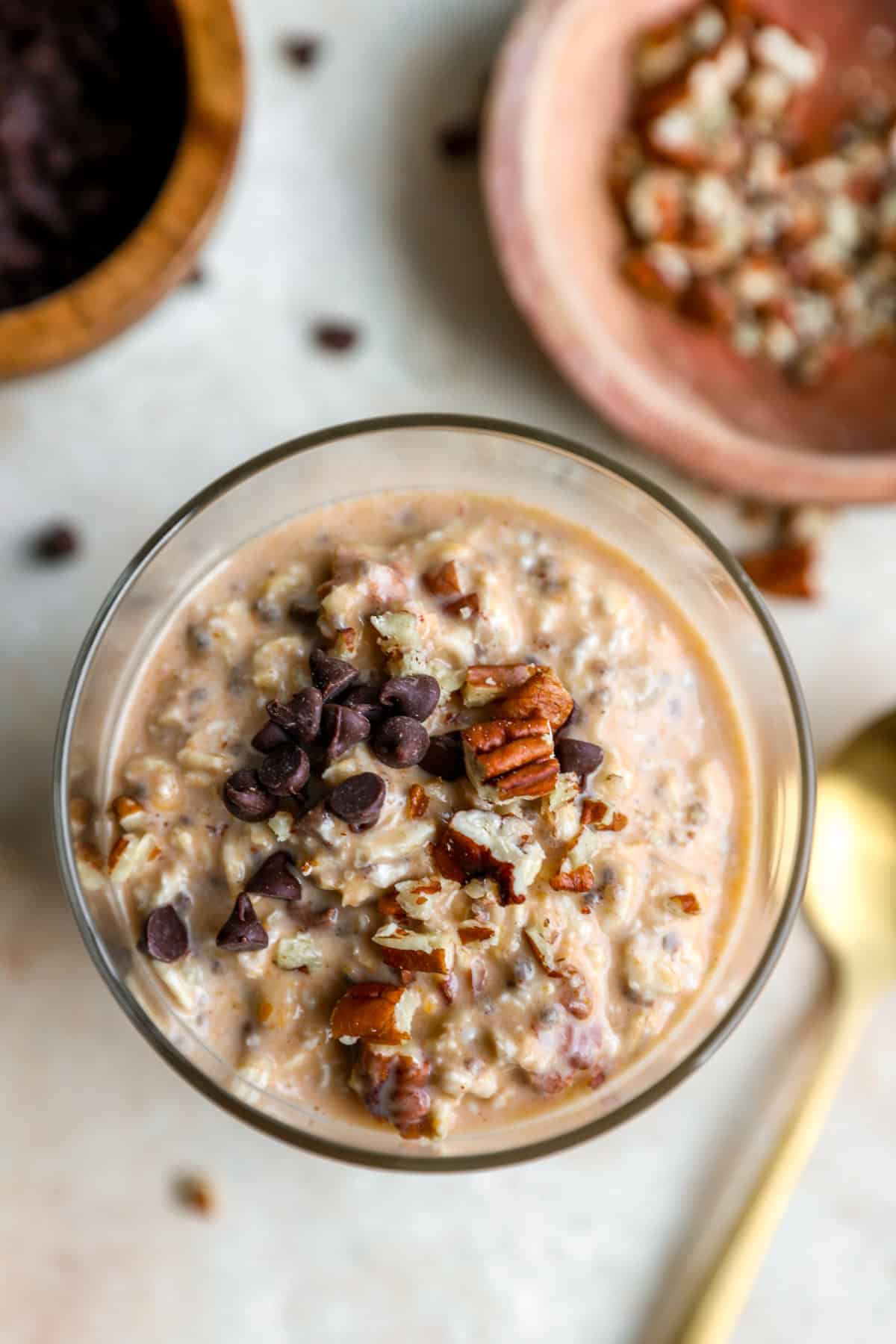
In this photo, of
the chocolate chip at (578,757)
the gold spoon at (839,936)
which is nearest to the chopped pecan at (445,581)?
the chocolate chip at (578,757)

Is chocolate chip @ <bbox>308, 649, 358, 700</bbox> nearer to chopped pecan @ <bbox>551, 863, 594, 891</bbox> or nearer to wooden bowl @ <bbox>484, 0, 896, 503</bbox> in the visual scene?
chopped pecan @ <bbox>551, 863, 594, 891</bbox>

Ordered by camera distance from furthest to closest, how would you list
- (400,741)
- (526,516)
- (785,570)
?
(785,570), (526,516), (400,741)

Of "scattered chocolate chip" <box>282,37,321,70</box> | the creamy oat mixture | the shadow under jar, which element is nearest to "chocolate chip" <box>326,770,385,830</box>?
the creamy oat mixture

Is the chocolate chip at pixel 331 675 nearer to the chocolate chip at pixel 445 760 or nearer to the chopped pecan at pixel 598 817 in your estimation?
the chocolate chip at pixel 445 760

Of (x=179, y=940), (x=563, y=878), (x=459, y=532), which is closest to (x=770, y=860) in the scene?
Result: (x=563, y=878)

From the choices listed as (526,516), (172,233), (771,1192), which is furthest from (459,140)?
(771,1192)

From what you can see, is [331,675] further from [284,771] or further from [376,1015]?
[376,1015]

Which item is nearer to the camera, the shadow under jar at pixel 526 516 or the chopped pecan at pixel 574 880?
the chopped pecan at pixel 574 880
